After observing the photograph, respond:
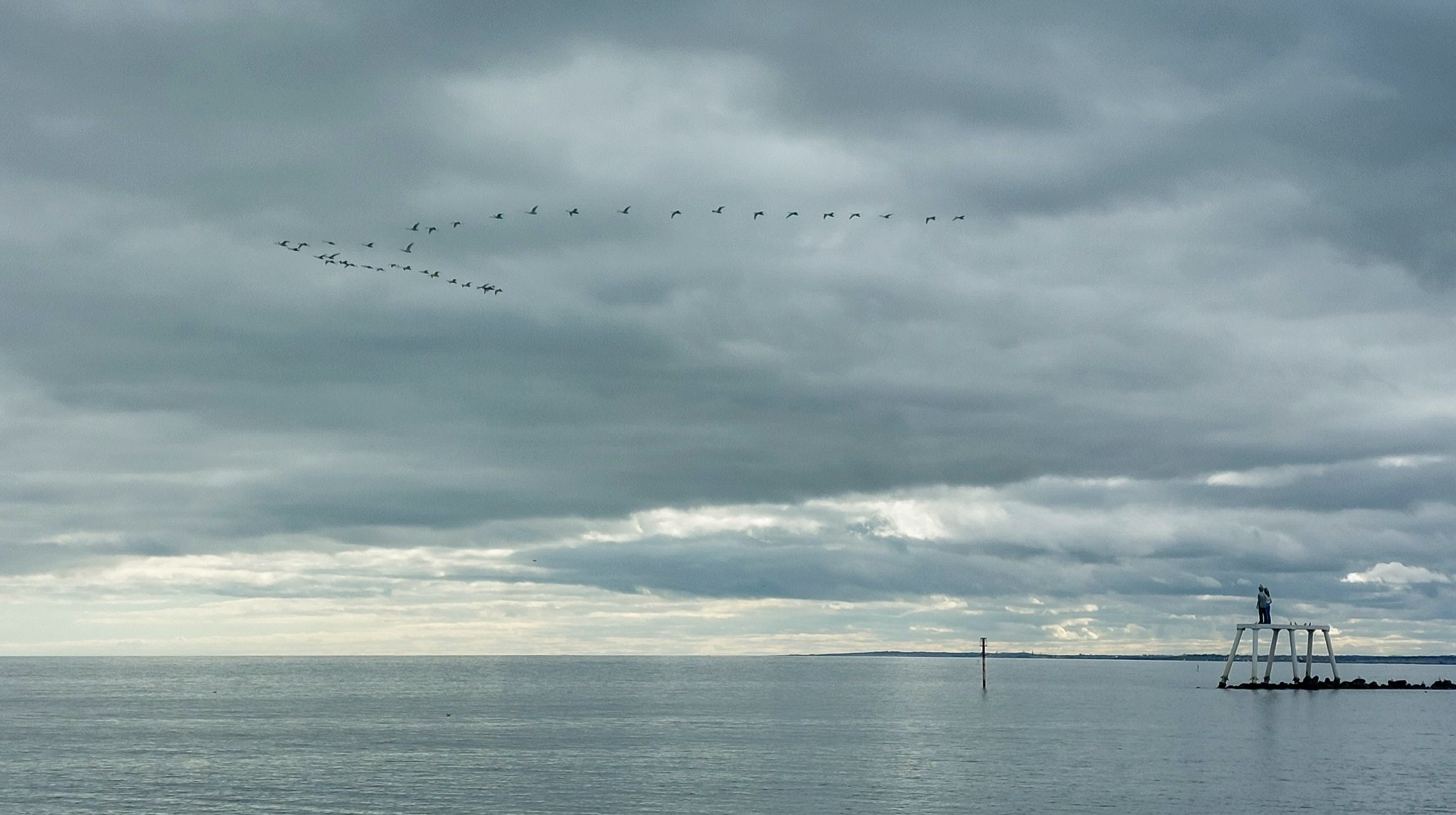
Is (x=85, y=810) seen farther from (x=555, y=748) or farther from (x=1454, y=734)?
(x=1454, y=734)

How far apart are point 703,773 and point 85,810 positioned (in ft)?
173

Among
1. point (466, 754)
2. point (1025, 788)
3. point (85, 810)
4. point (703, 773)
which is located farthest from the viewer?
point (466, 754)

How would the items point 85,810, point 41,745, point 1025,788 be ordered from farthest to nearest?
point 41,745
point 1025,788
point 85,810

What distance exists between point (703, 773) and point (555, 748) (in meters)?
32.4

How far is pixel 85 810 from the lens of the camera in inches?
4006

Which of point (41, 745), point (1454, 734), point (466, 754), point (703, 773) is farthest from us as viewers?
point (1454, 734)

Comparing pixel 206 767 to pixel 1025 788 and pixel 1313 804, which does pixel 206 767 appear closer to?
pixel 1025 788

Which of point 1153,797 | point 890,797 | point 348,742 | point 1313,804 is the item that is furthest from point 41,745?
point 1313,804

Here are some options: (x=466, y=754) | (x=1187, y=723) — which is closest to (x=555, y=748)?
(x=466, y=754)

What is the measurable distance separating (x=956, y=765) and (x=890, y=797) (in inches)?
996

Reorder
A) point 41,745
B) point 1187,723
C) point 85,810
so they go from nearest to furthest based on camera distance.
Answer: point 85,810 < point 41,745 < point 1187,723

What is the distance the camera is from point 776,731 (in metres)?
174

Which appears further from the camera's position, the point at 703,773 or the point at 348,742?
the point at 348,742

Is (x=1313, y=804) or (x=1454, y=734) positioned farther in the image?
(x=1454, y=734)
